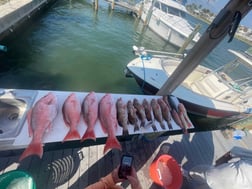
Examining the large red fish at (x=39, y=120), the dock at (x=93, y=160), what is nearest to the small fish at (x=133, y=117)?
the large red fish at (x=39, y=120)

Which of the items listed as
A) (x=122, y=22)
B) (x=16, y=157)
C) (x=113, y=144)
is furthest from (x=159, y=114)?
(x=122, y=22)

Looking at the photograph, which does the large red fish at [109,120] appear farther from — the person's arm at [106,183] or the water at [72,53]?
the water at [72,53]

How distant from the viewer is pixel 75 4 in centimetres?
1571

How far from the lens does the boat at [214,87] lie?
5.99 metres

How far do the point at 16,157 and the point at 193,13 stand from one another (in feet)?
153

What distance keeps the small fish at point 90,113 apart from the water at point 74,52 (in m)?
4.64

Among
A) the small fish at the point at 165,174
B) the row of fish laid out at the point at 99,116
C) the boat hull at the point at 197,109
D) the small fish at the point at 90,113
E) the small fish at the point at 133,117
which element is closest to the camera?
the row of fish laid out at the point at 99,116

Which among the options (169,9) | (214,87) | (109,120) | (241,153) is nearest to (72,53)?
(214,87)

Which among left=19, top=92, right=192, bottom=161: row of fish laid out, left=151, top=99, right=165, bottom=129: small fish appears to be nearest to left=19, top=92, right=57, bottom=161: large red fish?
left=19, top=92, right=192, bottom=161: row of fish laid out

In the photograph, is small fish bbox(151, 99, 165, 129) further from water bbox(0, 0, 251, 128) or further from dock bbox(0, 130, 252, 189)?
water bbox(0, 0, 251, 128)

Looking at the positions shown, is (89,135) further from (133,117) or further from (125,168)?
(133,117)

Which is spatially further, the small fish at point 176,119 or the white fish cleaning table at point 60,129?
the small fish at point 176,119

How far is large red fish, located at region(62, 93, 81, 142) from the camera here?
6.11 feet

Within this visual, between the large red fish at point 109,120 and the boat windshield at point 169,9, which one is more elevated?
the large red fish at point 109,120
